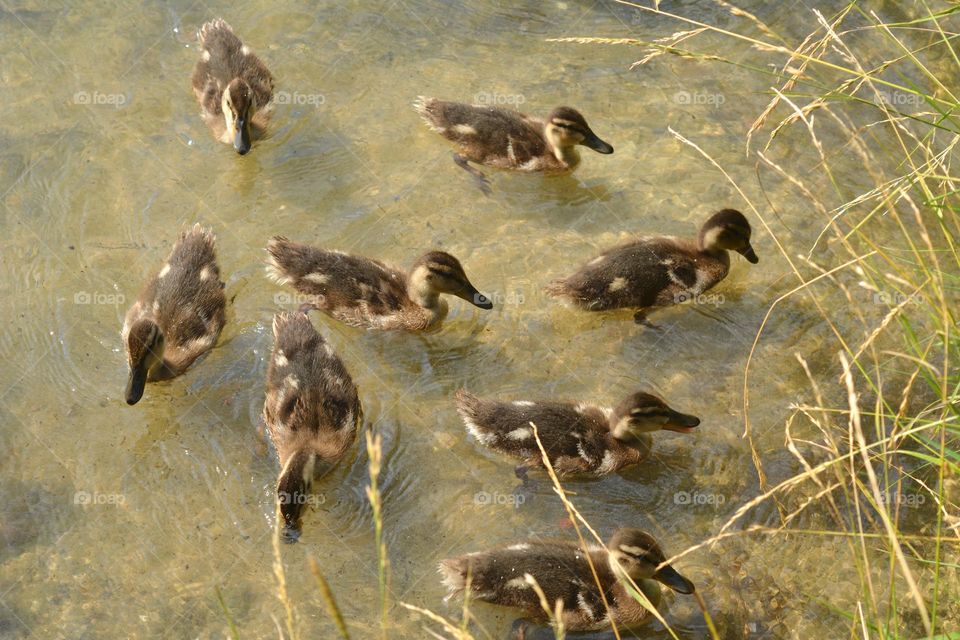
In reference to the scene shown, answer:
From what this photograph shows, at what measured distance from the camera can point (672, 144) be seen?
6016mm

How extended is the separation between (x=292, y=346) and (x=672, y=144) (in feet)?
8.53

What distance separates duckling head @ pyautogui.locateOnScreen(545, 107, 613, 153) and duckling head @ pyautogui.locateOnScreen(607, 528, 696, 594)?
8.27 ft

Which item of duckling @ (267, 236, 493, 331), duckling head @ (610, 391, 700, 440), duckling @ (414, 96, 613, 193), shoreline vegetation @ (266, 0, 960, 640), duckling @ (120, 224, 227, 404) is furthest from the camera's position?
duckling @ (414, 96, 613, 193)

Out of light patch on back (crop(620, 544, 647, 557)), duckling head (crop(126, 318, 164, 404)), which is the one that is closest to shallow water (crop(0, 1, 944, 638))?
duckling head (crop(126, 318, 164, 404))

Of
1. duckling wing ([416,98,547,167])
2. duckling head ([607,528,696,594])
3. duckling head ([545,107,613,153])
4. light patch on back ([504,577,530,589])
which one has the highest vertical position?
duckling head ([545,107,613,153])

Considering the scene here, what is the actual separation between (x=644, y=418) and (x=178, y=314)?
7.37 feet

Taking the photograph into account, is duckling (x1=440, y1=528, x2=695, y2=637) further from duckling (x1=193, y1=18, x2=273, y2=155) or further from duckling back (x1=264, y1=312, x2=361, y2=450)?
A: duckling (x1=193, y1=18, x2=273, y2=155)

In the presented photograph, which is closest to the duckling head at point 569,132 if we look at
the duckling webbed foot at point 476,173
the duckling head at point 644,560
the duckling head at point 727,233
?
the duckling webbed foot at point 476,173

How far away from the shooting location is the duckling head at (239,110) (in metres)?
5.64

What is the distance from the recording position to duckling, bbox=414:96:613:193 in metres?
5.79

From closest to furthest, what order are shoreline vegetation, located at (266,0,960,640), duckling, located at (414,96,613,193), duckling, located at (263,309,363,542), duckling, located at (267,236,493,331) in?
shoreline vegetation, located at (266,0,960,640) → duckling, located at (263,309,363,542) → duckling, located at (267,236,493,331) → duckling, located at (414,96,613,193)

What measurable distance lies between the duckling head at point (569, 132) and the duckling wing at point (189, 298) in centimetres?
195

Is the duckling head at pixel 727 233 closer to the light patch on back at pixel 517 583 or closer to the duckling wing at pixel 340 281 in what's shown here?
the duckling wing at pixel 340 281

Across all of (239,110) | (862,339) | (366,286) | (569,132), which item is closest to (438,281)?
(366,286)
